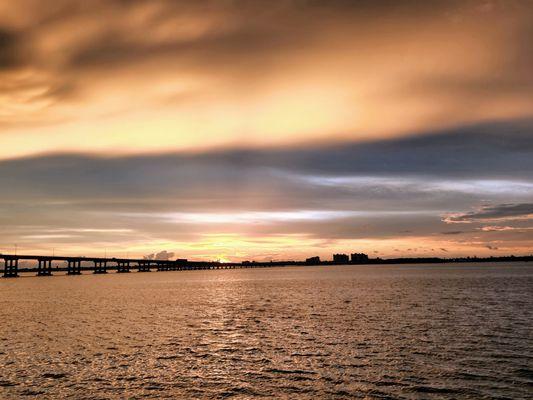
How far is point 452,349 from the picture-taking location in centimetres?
3678

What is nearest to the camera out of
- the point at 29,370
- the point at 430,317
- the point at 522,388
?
the point at 522,388

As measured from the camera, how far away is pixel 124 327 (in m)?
53.1

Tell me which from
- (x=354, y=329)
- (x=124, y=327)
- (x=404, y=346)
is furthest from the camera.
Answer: (x=124, y=327)

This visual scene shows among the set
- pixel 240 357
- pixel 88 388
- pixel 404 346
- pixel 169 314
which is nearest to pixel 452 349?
Answer: pixel 404 346

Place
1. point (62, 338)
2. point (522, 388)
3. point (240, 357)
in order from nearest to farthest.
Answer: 1. point (522, 388)
2. point (240, 357)
3. point (62, 338)

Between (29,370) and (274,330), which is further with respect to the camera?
(274,330)

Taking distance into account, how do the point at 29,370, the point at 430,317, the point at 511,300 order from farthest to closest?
the point at 511,300, the point at 430,317, the point at 29,370

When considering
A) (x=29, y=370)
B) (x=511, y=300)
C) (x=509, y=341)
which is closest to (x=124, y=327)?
(x=29, y=370)

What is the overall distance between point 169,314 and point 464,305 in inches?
1806

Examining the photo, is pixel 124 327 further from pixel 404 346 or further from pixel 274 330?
pixel 404 346

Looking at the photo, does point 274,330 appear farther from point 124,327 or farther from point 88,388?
point 88,388

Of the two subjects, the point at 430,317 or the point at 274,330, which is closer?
the point at 274,330

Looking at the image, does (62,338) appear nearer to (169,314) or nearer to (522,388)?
(169,314)

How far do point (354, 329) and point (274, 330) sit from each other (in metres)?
8.58
